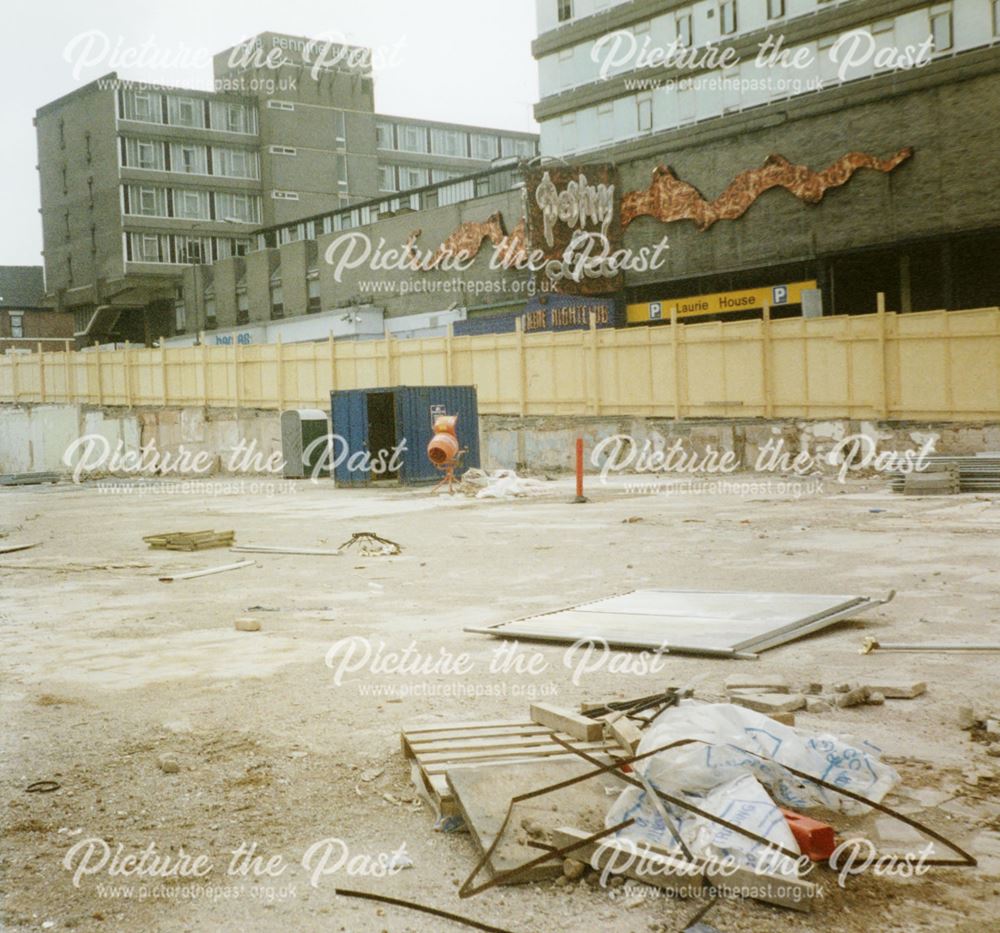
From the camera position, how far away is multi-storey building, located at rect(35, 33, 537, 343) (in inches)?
2343

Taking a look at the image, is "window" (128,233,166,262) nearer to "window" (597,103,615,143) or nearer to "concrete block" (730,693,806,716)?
"window" (597,103,615,143)

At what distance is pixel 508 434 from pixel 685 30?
16.0 m

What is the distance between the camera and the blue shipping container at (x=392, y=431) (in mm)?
23984

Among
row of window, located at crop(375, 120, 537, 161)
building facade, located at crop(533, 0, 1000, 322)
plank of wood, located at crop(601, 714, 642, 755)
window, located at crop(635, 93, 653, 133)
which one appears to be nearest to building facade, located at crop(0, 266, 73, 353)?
row of window, located at crop(375, 120, 537, 161)

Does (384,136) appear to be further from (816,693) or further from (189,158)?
(816,693)

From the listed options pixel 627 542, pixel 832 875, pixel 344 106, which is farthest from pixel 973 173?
pixel 344 106

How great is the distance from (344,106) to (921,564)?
62403mm

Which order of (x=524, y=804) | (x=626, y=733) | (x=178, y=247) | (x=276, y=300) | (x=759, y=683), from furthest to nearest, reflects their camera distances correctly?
1. (x=178, y=247)
2. (x=276, y=300)
3. (x=759, y=683)
4. (x=626, y=733)
5. (x=524, y=804)

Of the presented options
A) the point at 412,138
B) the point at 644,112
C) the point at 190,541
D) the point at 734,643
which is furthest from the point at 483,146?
the point at 734,643

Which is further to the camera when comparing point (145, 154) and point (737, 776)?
point (145, 154)

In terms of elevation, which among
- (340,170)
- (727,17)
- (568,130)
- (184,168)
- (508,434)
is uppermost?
(340,170)

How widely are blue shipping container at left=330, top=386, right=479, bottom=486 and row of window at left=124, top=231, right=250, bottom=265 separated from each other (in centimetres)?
3759

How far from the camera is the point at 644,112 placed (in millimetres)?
35438

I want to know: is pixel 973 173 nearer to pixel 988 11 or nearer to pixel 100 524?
pixel 988 11
